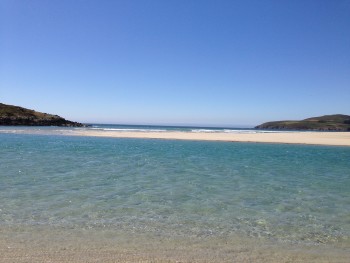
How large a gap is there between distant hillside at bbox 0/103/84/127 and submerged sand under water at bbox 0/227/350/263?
10868 cm

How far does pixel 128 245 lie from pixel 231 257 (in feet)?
6.51

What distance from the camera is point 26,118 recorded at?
108 m

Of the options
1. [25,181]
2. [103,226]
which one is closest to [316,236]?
[103,226]

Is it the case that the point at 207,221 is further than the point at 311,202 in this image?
No

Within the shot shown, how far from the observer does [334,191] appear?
12516mm

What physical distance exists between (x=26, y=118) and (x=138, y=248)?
11331cm

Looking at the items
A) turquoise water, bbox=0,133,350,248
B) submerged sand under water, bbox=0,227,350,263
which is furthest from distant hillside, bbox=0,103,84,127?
submerged sand under water, bbox=0,227,350,263

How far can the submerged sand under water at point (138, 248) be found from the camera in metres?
5.63

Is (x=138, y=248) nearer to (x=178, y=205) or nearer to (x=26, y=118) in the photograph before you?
(x=178, y=205)

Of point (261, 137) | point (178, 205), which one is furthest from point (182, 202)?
point (261, 137)

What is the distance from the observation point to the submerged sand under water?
18.5ft

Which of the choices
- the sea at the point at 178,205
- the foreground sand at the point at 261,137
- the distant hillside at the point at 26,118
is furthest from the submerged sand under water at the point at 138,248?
the distant hillside at the point at 26,118

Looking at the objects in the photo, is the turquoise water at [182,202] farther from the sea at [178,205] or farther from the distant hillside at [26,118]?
the distant hillside at [26,118]

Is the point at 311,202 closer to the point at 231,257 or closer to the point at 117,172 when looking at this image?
the point at 231,257
